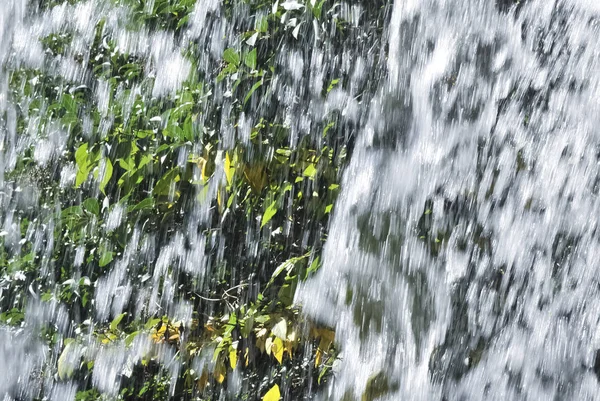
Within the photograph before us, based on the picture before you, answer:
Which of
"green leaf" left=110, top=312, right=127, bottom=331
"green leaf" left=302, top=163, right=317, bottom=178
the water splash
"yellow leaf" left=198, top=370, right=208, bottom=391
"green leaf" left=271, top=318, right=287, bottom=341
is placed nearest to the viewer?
the water splash

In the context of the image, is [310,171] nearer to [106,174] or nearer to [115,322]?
[106,174]

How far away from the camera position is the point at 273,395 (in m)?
2.41

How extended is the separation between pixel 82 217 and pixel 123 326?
381 millimetres

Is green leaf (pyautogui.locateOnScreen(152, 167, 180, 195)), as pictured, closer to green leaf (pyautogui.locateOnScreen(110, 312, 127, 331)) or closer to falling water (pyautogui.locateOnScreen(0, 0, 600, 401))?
falling water (pyautogui.locateOnScreen(0, 0, 600, 401))

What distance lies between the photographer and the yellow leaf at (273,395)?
2396mm

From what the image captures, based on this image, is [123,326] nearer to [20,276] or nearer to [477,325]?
[20,276]

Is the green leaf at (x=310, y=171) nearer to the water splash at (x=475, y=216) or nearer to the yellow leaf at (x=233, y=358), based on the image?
the water splash at (x=475, y=216)

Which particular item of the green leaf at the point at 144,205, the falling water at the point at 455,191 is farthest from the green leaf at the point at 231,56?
the green leaf at the point at 144,205

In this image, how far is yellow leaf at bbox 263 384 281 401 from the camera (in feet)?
7.86

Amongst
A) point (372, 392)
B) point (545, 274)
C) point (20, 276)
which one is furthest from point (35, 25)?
point (545, 274)

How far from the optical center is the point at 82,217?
2812 mm

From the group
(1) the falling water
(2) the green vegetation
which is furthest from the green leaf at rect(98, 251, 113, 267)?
(1) the falling water

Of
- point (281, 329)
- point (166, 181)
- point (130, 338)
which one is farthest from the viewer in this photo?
point (130, 338)

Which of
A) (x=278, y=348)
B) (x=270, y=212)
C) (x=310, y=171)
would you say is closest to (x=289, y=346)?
(x=278, y=348)
